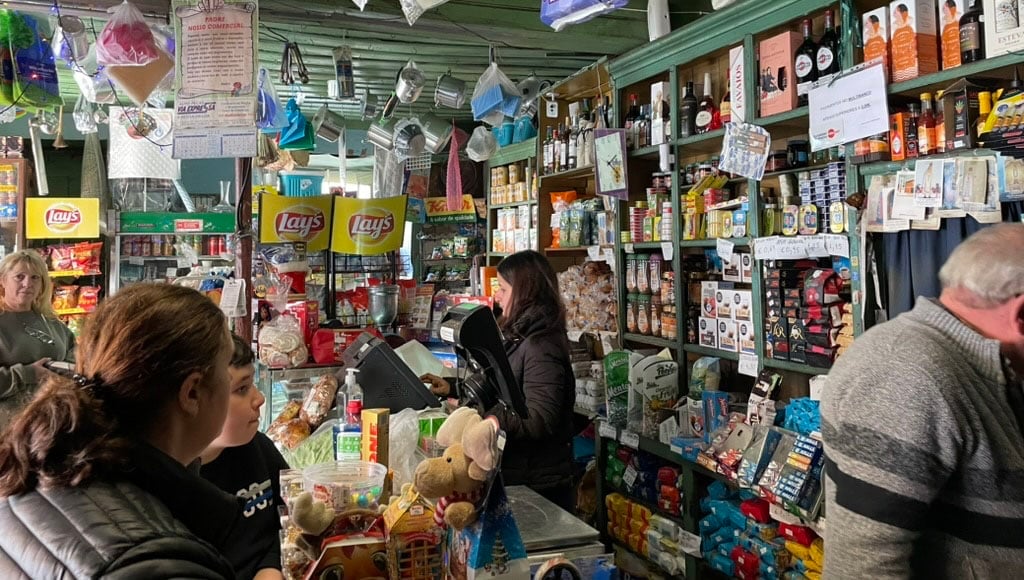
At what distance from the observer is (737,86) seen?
132 inches

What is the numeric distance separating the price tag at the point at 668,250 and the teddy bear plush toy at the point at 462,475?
98.7 inches

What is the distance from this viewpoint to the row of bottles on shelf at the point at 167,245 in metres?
6.62

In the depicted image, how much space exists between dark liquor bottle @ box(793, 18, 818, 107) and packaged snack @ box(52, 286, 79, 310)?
621 cm

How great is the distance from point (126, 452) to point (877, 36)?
280 cm

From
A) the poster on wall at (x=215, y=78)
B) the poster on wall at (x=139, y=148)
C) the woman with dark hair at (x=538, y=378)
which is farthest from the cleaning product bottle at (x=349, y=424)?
the poster on wall at (x=139, y=148)

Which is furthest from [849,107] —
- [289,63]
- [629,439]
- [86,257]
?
[86,257]

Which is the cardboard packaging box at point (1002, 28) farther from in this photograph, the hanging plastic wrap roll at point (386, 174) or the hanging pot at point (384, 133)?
the hanging plastic wrap roll at point (386, 174)

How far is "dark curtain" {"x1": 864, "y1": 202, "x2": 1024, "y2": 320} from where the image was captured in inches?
93.4

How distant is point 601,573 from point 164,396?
3.51 ft

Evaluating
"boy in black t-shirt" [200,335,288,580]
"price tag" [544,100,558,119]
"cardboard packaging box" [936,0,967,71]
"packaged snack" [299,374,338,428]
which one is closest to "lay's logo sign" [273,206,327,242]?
"price tag" [544,100,558,119]

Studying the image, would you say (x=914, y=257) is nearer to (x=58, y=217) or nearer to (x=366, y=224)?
(x=366, y=224)

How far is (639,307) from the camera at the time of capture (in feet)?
13.4

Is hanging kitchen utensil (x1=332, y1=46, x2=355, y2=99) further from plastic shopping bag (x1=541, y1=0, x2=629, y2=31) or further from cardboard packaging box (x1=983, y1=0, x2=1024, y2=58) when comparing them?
cardboard packaging box (x1=983, y1=0, x2=1024, y2=58)

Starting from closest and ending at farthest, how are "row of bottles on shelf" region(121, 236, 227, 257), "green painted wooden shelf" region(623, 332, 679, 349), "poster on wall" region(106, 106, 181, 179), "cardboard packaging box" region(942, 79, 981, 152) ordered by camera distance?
1. "cardboard packaging box" region(942, 79, 981, 152)
2. "green painted wooden shelf" region(623, 332, 679, 349)
3. "poster on wall" region(106, 106, 181, 179)
4. "row of bottles on shelf" region(121, 236, 227, 257)
